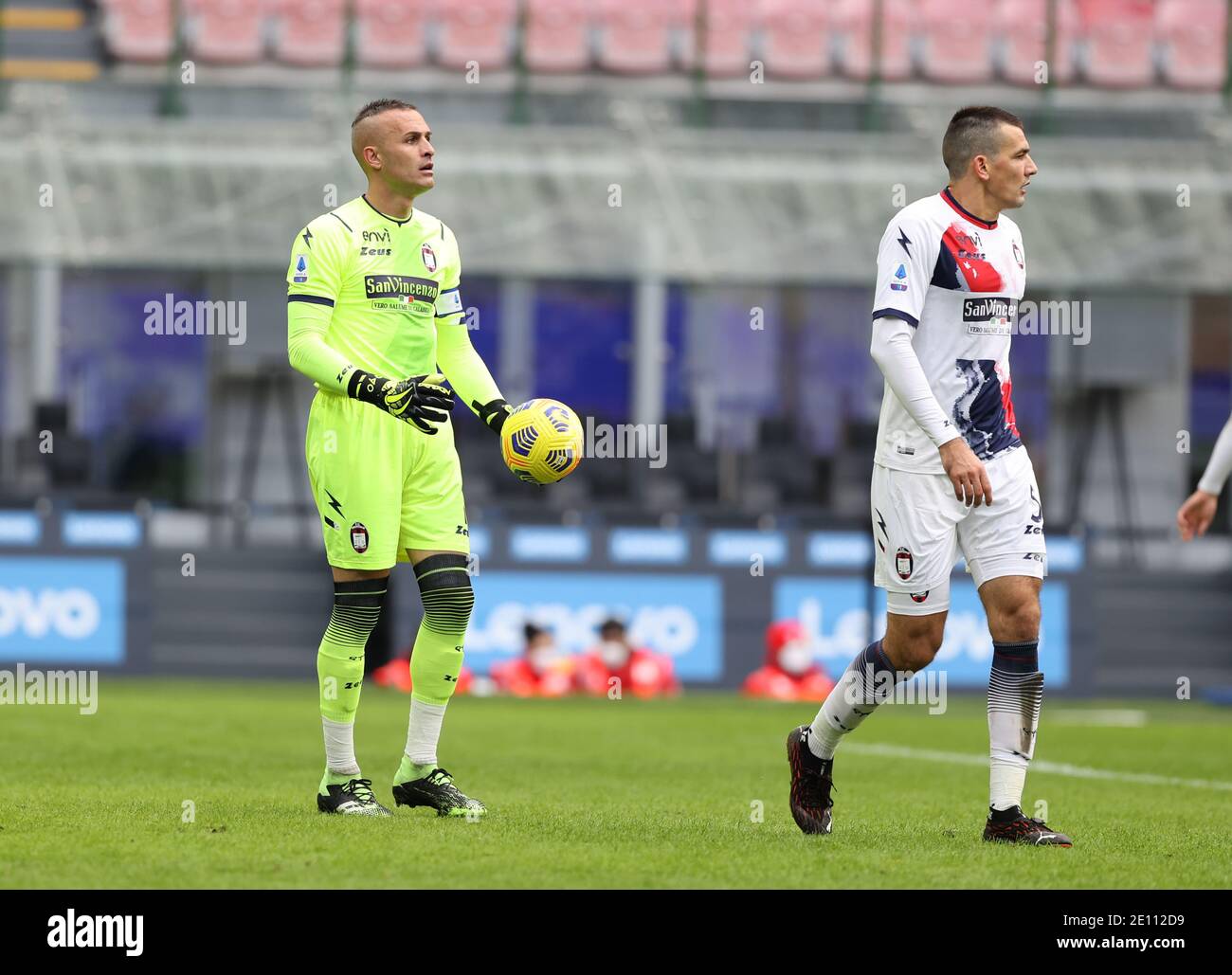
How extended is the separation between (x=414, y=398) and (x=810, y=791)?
1.75m

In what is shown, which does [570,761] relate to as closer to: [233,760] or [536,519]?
[233,760]

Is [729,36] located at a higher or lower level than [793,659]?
higher

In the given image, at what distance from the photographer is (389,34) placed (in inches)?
850

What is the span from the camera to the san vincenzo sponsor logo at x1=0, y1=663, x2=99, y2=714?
42.8 ft

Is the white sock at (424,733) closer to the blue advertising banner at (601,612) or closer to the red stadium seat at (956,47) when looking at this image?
the blue advertising banner at (601,612)

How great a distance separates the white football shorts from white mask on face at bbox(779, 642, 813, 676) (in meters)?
9.72

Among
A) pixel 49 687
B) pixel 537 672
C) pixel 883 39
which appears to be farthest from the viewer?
pixel 883 39

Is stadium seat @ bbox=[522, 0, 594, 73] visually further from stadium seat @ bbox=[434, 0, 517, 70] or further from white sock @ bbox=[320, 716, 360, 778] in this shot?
white sock @ bbox=[320, 716, 360, 778]

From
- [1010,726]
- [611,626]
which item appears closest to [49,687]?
[611,626]

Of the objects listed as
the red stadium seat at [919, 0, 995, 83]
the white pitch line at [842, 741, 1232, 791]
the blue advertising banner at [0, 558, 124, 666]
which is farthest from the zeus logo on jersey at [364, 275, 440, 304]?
the red stadium seat at [919, 0, 995, 83]

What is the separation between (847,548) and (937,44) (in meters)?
8.02
